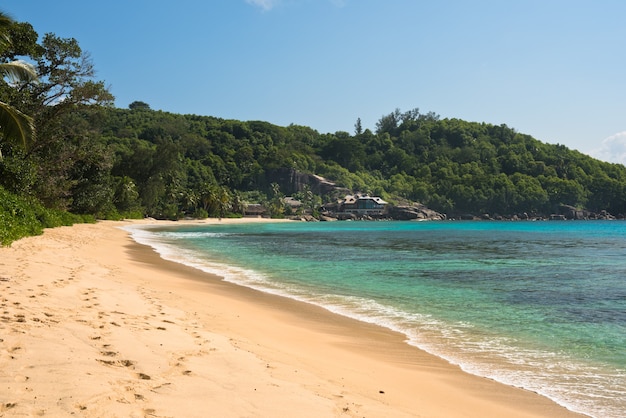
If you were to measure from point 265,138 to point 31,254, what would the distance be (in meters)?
173

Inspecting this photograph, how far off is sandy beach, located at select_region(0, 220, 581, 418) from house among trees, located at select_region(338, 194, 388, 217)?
13998 cm

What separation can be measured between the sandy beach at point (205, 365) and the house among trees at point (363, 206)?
140m

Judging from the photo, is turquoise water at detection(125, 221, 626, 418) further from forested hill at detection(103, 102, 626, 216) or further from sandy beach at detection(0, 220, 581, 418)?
forested hill at detection(103, 102, 626, 216)

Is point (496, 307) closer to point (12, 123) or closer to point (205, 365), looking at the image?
point (205, 365)

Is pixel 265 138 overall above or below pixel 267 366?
above

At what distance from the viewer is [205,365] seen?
5.86 m

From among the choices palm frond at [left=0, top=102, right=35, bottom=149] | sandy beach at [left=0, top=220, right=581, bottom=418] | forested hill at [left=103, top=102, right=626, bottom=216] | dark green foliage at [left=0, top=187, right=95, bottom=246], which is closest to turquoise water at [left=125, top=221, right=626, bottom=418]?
sandy beach at [left=0, top=220, right=581, bottom=418]

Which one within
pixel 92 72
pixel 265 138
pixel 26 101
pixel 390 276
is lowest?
pixel 390 276

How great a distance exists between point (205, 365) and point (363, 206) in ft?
483

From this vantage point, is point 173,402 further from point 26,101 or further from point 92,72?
point 92,72

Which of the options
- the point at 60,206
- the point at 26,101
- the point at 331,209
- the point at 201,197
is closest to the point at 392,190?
the point at 331,209

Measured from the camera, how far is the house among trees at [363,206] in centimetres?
15062

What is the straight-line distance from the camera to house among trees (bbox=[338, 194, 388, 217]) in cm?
15062

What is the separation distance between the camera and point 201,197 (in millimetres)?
101375
